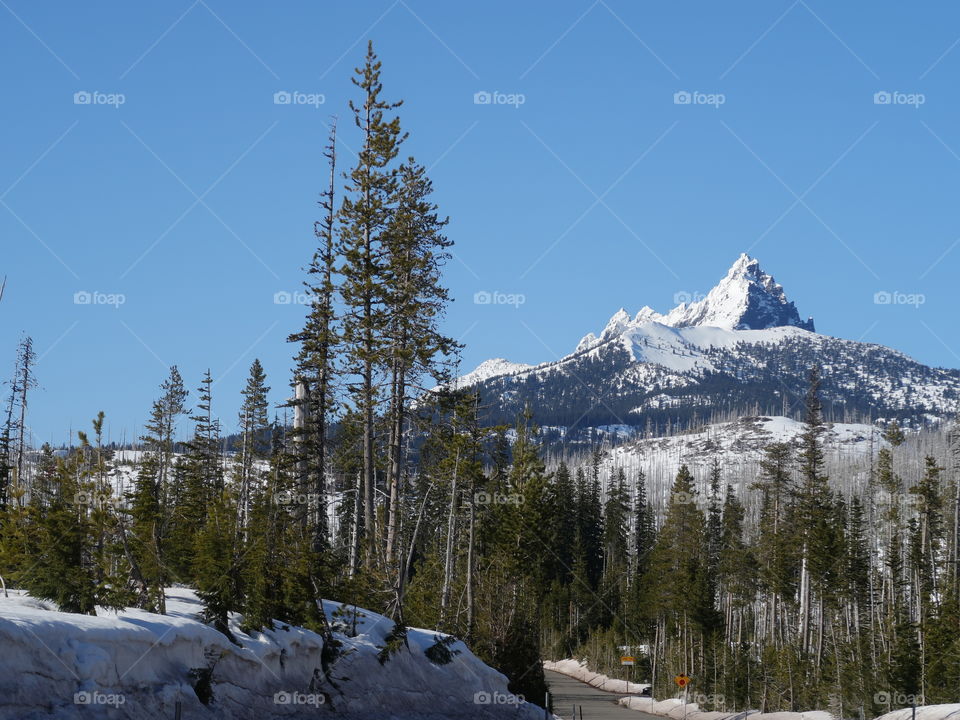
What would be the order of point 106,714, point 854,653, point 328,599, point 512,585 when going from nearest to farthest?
1. point 106,714
2. point 328,599
3. point 512,585
4. point 854,653

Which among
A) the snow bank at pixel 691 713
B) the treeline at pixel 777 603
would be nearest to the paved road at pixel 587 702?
the snow bank at pixel 691 713

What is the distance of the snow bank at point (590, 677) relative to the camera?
63094 millimetres

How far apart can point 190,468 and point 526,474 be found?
1955cm

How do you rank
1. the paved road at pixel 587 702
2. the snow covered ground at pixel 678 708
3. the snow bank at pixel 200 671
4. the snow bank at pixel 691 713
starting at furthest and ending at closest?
1. the paved road at pixel 587 702
2. the snow bank at pixel 691 713
3. the snow covered ground at pixel 678 708
4. the snow bank at pixel 200 671

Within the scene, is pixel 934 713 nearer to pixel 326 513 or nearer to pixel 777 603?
pixel 326 513

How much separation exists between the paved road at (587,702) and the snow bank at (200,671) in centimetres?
2135

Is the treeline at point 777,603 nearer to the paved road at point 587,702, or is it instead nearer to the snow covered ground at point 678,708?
the snow covered ground at point 678,708

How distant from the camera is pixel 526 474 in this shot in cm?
6325

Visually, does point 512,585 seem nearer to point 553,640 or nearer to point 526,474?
point 526,474

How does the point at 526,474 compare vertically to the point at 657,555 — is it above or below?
above

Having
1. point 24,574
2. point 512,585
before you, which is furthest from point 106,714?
point 512,585

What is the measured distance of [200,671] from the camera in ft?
49.4

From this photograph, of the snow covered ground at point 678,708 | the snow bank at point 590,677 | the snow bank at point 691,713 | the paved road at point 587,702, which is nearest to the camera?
the snow covered ground at point 678,708

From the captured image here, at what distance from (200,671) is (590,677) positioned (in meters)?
59.1
